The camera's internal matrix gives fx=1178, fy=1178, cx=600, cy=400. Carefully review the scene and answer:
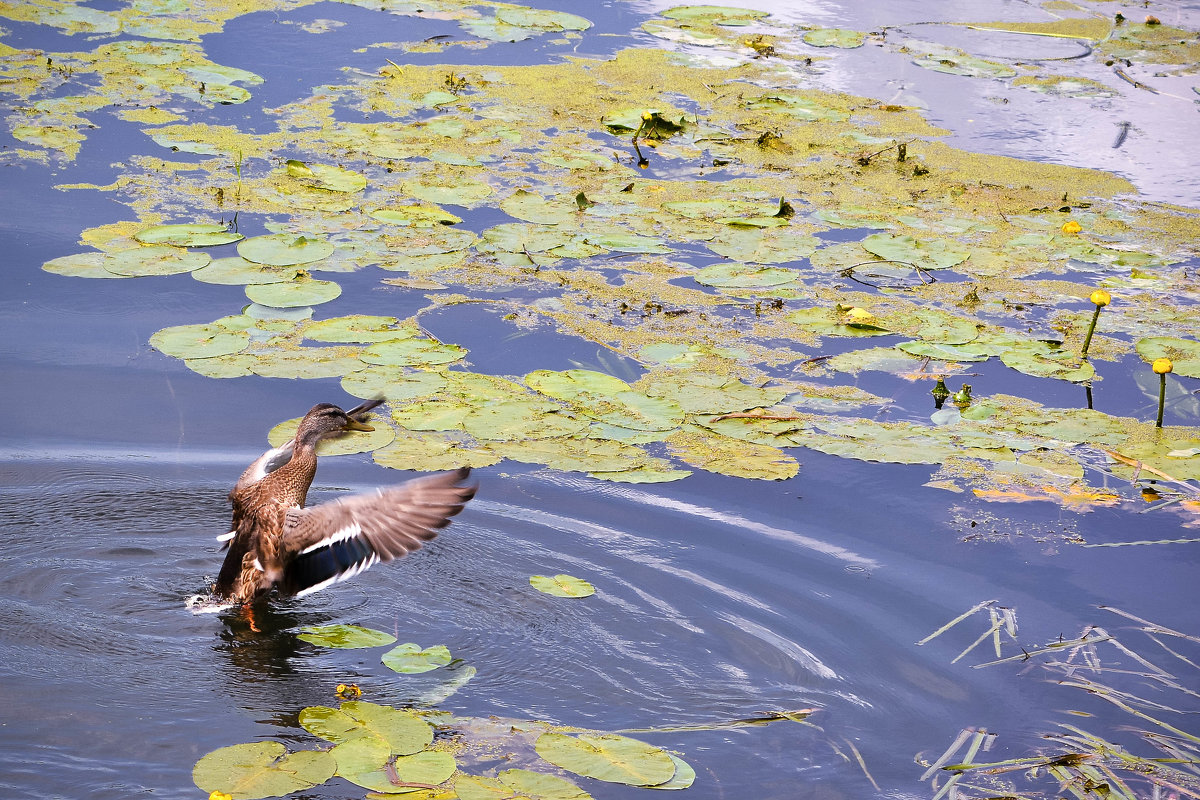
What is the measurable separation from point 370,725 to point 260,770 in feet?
1.03

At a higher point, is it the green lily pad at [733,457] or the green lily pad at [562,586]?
the green lily pad at [733,457]

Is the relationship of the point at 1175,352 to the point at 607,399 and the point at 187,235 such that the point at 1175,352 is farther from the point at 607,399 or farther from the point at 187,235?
the point at 187,235

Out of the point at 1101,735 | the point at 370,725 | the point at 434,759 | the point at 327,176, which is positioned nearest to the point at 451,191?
the point at 327,176

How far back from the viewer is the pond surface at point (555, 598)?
10.4 feet

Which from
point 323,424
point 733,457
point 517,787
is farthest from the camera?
point 733,457

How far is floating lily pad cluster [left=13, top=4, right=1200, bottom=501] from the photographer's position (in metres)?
4.54

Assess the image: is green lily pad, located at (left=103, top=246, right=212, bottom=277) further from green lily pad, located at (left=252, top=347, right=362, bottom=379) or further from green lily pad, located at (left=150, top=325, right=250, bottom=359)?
green lily pad, located at (left=252, top=347, right=362, bottom=379)

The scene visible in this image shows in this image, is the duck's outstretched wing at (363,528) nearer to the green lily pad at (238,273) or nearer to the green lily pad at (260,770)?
the green lily pad at (260,770)

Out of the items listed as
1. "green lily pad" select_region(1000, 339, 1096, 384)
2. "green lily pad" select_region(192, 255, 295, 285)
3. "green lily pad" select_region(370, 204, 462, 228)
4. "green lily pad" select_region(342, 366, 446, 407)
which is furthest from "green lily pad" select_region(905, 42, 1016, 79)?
"green lily pad" select_region(342, 366, 446, 407)

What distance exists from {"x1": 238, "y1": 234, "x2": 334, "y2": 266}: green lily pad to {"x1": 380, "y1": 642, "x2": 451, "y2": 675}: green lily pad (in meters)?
2.45

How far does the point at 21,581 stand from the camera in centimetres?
363

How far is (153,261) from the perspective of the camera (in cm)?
530

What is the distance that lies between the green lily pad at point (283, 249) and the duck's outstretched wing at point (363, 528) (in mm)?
2066

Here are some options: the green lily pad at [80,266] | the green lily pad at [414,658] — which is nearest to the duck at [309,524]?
the green lily pad at [414,658]
